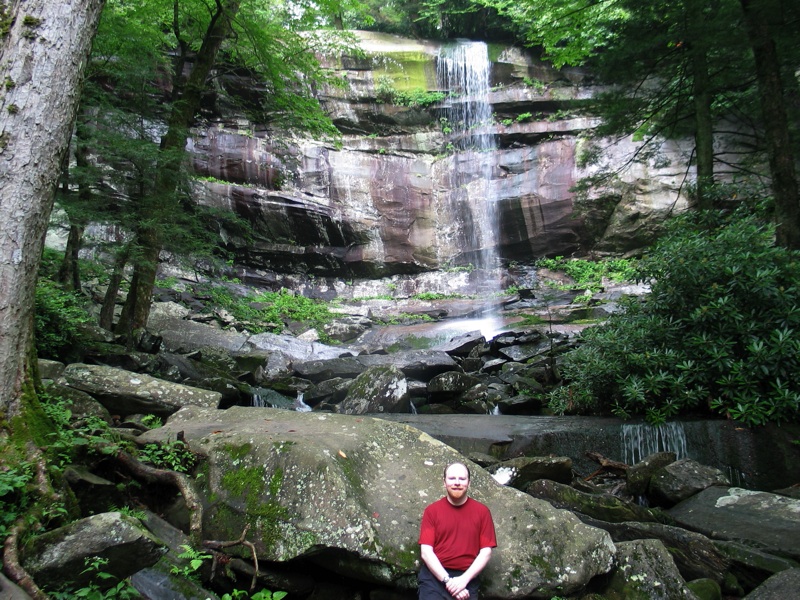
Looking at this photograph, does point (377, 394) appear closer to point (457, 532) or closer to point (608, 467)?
point (608, 467)

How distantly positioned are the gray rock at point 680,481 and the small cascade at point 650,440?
35.6 inches

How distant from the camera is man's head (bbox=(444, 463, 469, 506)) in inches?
110

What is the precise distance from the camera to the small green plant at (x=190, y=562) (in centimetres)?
257

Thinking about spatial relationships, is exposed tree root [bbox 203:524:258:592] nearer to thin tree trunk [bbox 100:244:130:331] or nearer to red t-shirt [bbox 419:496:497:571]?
red t-shirt [bbox 419:496:497:571]

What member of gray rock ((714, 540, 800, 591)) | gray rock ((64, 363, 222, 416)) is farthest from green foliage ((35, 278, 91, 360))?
gray rock ((714, 540, 800, 591))

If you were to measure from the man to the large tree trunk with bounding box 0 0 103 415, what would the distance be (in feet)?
7.99

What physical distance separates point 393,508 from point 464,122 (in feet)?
72.1

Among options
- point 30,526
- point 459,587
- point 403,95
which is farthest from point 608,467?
point 403,95

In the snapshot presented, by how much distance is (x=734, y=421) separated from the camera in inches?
224

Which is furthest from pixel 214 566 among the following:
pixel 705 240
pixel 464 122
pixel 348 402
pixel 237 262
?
pixel 464 122

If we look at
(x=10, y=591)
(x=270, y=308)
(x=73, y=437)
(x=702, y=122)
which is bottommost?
(x=10, y=591)

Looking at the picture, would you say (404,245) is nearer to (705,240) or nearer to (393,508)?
(705,240)

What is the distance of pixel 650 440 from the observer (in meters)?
6.04

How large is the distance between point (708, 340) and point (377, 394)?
15.5 feet
